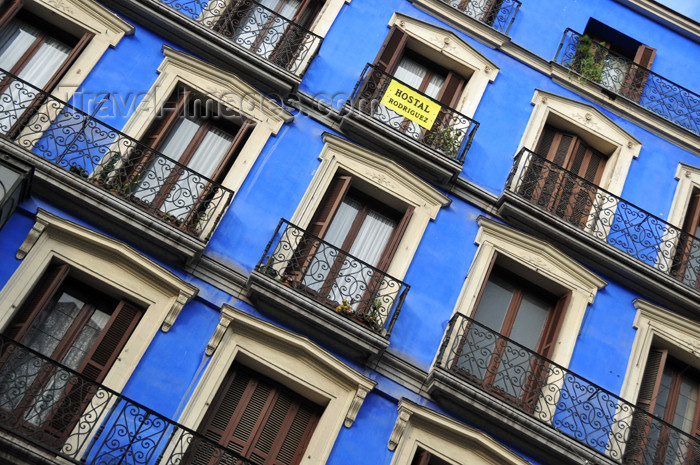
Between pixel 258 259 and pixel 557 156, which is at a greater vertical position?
pixel 557 156

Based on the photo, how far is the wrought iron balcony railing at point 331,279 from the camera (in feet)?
37.8

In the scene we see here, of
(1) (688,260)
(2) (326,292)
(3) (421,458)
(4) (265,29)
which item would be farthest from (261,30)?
(1) (688,260)

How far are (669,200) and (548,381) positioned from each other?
4.89 meters

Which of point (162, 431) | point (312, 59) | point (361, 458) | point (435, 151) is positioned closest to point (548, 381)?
point (361, 458)

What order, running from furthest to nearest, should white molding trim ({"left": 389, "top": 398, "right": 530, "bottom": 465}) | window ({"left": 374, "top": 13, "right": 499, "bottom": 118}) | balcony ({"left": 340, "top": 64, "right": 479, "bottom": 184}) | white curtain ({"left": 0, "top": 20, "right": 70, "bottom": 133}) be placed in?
window ({"left": 374, "top": 13, "right": 499, "bottom": 118}) → balcony ({"left": 340, "top": 64, "right": 479, "bottom": 184}) → white curtain ({"left": 0, "top": 20, "right": 70, "bottom": 133}) → white molding trim ({"left": 389, "top": 398, "right": 530, "bottom": 465})

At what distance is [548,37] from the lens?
15.7 meters

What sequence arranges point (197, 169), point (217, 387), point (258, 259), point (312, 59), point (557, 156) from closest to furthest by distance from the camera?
1. point (217, 387)
2. point (258, 259)
3. point (197, 169)
4. point (312, 59)
5. point (557, 156)

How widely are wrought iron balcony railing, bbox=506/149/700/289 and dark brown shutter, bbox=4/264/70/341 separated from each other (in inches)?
301

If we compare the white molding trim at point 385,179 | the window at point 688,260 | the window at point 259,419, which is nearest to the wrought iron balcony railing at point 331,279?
the white molding trim at point 385,179

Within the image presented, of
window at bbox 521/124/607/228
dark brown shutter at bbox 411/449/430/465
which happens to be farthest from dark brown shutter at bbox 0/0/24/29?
dark brown shutter at bbox 411/449/430/465

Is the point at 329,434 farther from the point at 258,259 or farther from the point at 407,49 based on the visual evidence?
the point at 407,49

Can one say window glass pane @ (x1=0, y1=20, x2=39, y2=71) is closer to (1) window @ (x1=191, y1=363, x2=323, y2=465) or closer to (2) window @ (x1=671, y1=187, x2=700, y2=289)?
(1) window @ (x1=191, y1=363, x2=323, y2=465)

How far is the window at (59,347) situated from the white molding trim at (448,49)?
7687mm

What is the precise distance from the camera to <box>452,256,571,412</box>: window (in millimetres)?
11930
